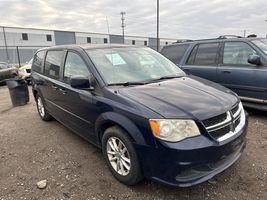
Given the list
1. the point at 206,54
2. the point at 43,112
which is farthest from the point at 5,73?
the point at 206,54

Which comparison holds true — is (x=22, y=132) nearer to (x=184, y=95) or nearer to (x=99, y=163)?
(x=99, y=163)

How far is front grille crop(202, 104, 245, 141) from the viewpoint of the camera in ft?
7.04

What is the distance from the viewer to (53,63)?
4066 millimetres

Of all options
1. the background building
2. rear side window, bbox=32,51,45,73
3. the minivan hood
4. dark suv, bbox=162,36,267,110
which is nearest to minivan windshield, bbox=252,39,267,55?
dark suv, bbox=162,36,267,110

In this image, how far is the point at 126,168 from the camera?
253 cm

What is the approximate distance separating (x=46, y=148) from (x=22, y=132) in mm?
1181

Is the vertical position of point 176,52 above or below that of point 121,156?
above

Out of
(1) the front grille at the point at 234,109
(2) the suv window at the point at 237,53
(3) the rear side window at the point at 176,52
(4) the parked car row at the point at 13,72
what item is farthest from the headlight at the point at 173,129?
(4) the parked car row at the point at 13,72

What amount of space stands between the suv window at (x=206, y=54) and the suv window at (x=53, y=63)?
11.0ft

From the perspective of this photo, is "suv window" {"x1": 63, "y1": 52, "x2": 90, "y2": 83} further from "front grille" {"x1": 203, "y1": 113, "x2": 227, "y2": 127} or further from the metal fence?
the metal fence

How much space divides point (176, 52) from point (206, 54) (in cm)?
94

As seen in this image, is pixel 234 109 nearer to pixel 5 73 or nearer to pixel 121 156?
pixel 121 156

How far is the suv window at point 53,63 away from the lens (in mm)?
3809

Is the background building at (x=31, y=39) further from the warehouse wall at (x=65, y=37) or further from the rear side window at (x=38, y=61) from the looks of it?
the rear side window at (x=38, y=61)
